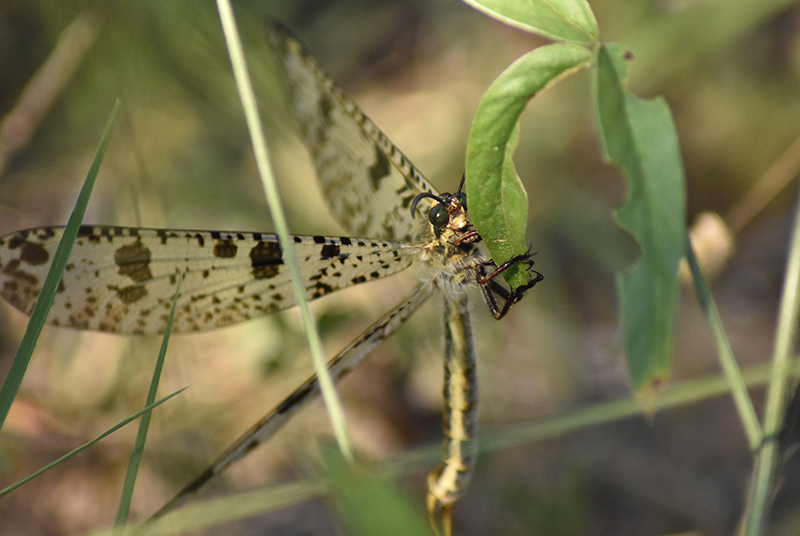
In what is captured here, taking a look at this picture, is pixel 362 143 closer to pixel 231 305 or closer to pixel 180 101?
pixel 231 305

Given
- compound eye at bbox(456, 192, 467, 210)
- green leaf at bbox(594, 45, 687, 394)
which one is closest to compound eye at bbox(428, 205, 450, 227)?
compound eye at bbox(456, 192, 467, 210)

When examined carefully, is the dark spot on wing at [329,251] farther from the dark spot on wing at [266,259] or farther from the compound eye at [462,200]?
the compound eye at [462,200]

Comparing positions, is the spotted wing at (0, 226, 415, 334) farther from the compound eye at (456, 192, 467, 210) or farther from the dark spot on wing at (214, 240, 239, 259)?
the compound eye at (456, 192, 467, 210)

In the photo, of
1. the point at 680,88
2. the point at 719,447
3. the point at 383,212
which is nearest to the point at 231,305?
the point at 383,212

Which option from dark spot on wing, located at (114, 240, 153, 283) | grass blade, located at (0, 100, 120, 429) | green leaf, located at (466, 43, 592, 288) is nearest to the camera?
green leaf, located at (466, 43, 592, 288)

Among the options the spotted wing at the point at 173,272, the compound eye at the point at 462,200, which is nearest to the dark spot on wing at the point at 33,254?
the spotted wing at the point at 173,272
